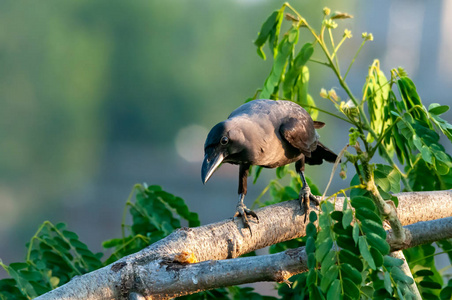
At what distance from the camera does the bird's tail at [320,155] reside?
289cm

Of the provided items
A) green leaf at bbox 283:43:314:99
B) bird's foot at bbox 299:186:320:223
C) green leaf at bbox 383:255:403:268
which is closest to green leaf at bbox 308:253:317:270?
green leaf at bbox 383:255:403:268

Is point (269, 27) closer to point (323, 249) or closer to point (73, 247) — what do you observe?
point (73, 247)

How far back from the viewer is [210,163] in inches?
87.2

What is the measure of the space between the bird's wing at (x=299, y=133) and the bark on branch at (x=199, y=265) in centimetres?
46

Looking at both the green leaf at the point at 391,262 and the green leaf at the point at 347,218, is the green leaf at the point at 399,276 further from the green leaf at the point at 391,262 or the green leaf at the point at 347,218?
the green leaf at the point at 347,218

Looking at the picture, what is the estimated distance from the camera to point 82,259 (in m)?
2.44

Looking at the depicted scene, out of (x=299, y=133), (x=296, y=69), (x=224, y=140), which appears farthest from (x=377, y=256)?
(x=296, y=69)

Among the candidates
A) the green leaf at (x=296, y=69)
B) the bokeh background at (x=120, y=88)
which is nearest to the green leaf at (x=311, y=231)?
the green leaf at (x=296, y=69)

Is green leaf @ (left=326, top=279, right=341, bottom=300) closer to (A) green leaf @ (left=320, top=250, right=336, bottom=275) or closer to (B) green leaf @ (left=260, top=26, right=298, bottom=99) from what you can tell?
(A) green leaf @ (left=320, top=250, right=336, bottom=275)

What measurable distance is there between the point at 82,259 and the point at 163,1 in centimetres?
2551

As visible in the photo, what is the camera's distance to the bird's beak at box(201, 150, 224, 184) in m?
2.16

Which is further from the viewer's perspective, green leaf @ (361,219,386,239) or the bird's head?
the bird's head

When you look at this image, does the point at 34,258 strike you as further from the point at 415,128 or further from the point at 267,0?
the point at 267,0

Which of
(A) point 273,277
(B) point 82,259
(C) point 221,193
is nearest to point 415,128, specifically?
(A) point 273,277
